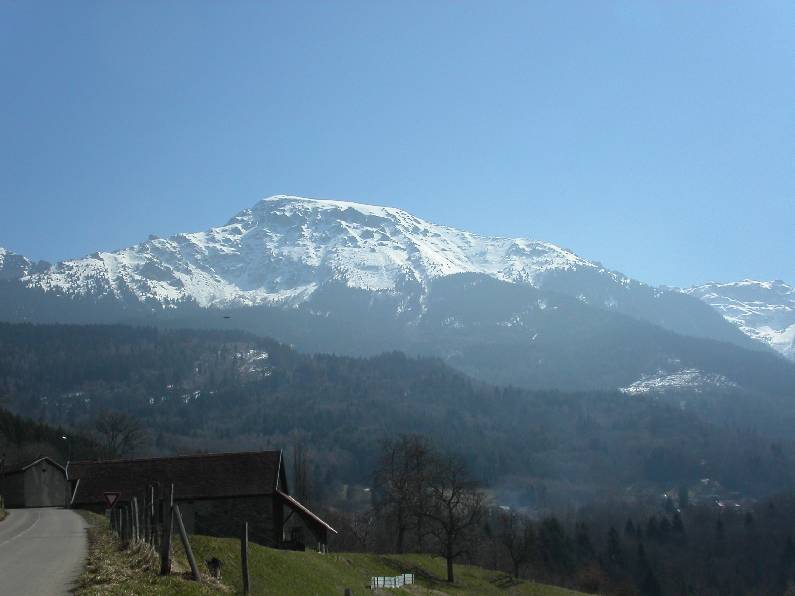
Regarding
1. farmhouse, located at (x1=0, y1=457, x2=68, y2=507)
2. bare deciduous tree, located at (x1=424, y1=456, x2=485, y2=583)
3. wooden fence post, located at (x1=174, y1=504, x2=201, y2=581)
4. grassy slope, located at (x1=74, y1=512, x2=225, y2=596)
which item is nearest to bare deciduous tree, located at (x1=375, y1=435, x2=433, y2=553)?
bare deciduous tree, located at (x1=424, y1=456, x2=485, y2=583)

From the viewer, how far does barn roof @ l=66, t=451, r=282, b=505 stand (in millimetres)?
56500

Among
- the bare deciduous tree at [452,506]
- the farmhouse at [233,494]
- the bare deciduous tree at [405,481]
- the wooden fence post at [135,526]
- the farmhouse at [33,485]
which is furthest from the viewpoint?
the farmhouse at [33,485]

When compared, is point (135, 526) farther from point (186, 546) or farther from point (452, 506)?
point (452, 506)

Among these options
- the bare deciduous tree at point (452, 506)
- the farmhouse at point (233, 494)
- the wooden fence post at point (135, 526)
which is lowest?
the bare deciduous tree at point (452, 506)

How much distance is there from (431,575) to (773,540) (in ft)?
374

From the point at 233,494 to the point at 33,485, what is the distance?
3887 cm

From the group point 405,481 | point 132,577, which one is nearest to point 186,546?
point 132,577

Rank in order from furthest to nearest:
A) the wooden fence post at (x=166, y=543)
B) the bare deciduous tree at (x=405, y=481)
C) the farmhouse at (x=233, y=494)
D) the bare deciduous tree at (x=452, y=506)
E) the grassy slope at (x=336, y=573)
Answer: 1. the bare deciduous tree at (x=405, y=481)
2. the bare deciduous tree at (x=452, y=506)
3. the farmhouse at (x=233, y=494)
4. the grassy slope at (x=336, y=573)
5. the wooden fence post at (x=166, y=543)

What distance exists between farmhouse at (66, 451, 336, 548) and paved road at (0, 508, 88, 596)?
7739mm

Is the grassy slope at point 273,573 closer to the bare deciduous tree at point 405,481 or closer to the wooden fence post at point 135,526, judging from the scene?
the wooden fence post at point 135,526

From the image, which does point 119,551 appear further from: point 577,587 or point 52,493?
point 577,587

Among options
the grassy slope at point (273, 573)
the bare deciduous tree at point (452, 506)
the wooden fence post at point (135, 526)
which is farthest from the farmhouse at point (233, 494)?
the wooden fence post at point (135, 526)

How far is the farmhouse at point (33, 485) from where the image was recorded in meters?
83.1

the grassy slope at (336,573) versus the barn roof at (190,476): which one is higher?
the barn roof at (190,476)
